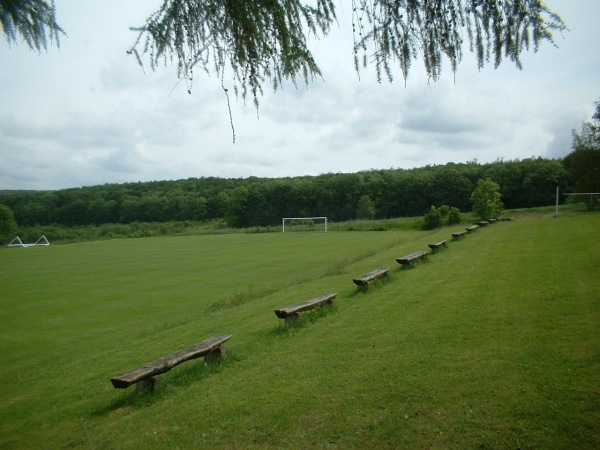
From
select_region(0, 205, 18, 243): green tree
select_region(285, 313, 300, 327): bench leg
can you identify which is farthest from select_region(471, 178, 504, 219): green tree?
select_region(0, 205, 18, 243): green tree

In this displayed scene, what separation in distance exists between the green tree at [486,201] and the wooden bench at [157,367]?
2402 inches

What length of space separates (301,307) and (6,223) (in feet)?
31.9

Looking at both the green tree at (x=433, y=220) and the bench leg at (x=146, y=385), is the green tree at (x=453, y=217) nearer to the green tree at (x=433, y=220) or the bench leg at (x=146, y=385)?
the green tree at (x=433, y=220)

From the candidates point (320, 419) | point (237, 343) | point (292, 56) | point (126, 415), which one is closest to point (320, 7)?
point (292, 56)

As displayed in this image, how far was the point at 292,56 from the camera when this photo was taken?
4031 mm

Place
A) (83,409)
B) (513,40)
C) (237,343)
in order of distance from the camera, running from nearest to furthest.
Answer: (513,40) → (83,409) → (237,343)

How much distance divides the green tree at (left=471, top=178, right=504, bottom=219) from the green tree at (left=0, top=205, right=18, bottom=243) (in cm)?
5991

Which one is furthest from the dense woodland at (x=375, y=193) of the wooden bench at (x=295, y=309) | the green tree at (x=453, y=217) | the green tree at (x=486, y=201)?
the wooden bench at (x=295, y=309)

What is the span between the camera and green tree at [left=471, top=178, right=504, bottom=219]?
63094 millimetres

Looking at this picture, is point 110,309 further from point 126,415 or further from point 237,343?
point 126,415

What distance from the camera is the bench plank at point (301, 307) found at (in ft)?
33.1

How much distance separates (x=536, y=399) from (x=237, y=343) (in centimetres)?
628

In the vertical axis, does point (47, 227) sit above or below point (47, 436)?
above

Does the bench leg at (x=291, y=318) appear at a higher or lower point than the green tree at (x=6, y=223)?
lower
